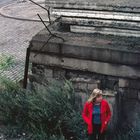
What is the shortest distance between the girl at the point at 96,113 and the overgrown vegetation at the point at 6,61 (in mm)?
5190

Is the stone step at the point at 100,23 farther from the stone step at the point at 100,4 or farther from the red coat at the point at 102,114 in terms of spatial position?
the red coat at the point at 102,114

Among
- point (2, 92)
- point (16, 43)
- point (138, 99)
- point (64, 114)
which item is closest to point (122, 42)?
point (138, 99)

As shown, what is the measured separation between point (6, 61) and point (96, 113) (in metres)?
5.68

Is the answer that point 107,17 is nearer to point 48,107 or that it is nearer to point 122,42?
point 122,42

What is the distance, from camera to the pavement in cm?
1133

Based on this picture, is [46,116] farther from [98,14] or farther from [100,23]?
[98,14]

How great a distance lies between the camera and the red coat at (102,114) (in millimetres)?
6556

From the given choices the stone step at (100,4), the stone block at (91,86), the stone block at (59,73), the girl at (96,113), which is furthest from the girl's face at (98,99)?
the stone step at (100,4)

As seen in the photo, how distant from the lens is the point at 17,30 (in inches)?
600

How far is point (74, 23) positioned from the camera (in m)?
8.20

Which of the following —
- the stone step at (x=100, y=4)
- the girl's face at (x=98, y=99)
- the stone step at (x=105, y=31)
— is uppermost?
the stone step at (x=100, y=4)

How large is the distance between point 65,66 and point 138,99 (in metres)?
1.63

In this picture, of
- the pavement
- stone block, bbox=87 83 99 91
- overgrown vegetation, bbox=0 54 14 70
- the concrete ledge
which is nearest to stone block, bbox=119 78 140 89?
the concrete ledge

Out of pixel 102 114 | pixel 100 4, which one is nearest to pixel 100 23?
pixel 100 4
